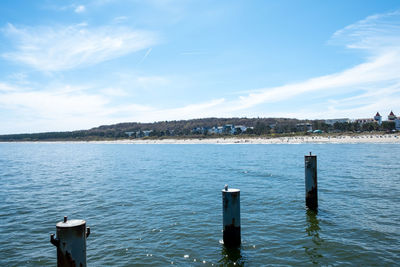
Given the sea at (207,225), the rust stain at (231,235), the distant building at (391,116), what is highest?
the distant building at (391,116)

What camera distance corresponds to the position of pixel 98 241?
10.1m

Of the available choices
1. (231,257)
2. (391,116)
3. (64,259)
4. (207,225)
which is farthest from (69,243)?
(391,116)

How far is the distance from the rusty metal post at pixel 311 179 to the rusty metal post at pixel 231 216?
5493 mm

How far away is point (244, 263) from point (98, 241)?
546 cm

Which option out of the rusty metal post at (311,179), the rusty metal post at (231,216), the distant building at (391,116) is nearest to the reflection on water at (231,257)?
the rusty metal post at (231,216)

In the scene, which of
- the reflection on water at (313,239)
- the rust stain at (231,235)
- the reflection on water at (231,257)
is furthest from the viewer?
the rust stain at (231,235)

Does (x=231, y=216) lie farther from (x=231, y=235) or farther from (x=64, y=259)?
(x=64, y=259)

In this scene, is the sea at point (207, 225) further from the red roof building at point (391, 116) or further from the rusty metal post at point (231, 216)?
the red roof building at point (391, 116)

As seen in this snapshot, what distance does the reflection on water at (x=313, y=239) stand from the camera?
8.62 metres

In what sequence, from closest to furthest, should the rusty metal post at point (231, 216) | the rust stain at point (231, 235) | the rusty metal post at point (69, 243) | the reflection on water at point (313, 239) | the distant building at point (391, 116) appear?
the rusty metal post at point (69, 243)
the rusty metal post at point (231, 216)
the reflection on water at point (313, 239)
the rust stain at point (231, 235)
the distant building at point (391, 116)

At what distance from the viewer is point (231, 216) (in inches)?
340

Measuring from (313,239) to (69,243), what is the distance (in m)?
8.33

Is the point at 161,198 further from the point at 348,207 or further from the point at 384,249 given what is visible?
the point at 384,249

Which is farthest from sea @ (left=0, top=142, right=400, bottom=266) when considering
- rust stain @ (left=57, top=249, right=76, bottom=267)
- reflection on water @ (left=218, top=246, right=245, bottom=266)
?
rust stain @ (left=57, top=249, right=76, bottom=267)
